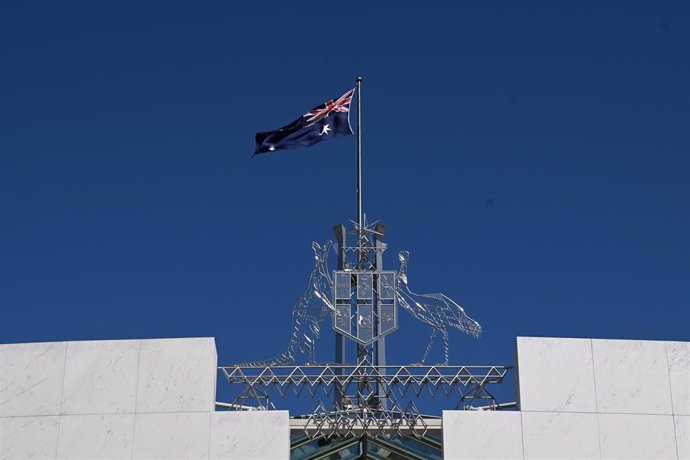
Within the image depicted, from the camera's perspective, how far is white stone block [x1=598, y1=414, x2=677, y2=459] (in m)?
39.6

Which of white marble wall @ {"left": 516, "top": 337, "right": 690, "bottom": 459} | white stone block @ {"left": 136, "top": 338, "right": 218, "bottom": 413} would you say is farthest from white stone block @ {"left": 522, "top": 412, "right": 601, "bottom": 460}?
white stone block @ {"left": 136, "top": 338, "right": 218, "bottom": 413}

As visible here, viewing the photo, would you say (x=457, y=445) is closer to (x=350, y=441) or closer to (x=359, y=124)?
(x=350, y=441)

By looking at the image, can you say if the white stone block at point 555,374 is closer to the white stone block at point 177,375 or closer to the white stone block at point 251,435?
the white stone block at point 251,435

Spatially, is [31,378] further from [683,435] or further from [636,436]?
[683,435]

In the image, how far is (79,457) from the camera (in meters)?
39.3

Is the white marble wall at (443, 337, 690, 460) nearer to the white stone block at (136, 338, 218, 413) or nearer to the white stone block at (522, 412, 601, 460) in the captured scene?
the white stone block at (522, 412, 601, 460)

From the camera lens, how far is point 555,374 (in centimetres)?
4022

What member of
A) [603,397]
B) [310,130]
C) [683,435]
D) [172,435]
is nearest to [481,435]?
[603,397]

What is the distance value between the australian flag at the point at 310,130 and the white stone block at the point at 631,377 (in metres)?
9.62

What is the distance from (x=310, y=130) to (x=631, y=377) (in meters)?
11.2

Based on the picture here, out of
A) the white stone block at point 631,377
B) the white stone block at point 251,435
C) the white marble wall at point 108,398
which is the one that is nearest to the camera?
the white stone block at point 251,435

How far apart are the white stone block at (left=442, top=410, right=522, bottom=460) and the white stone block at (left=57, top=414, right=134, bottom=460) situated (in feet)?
24.0

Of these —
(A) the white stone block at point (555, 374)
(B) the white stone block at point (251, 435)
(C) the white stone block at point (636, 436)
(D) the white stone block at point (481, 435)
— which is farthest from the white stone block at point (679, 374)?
(B) the white stone block at point (251, 435)

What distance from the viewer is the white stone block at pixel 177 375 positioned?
39.6m
